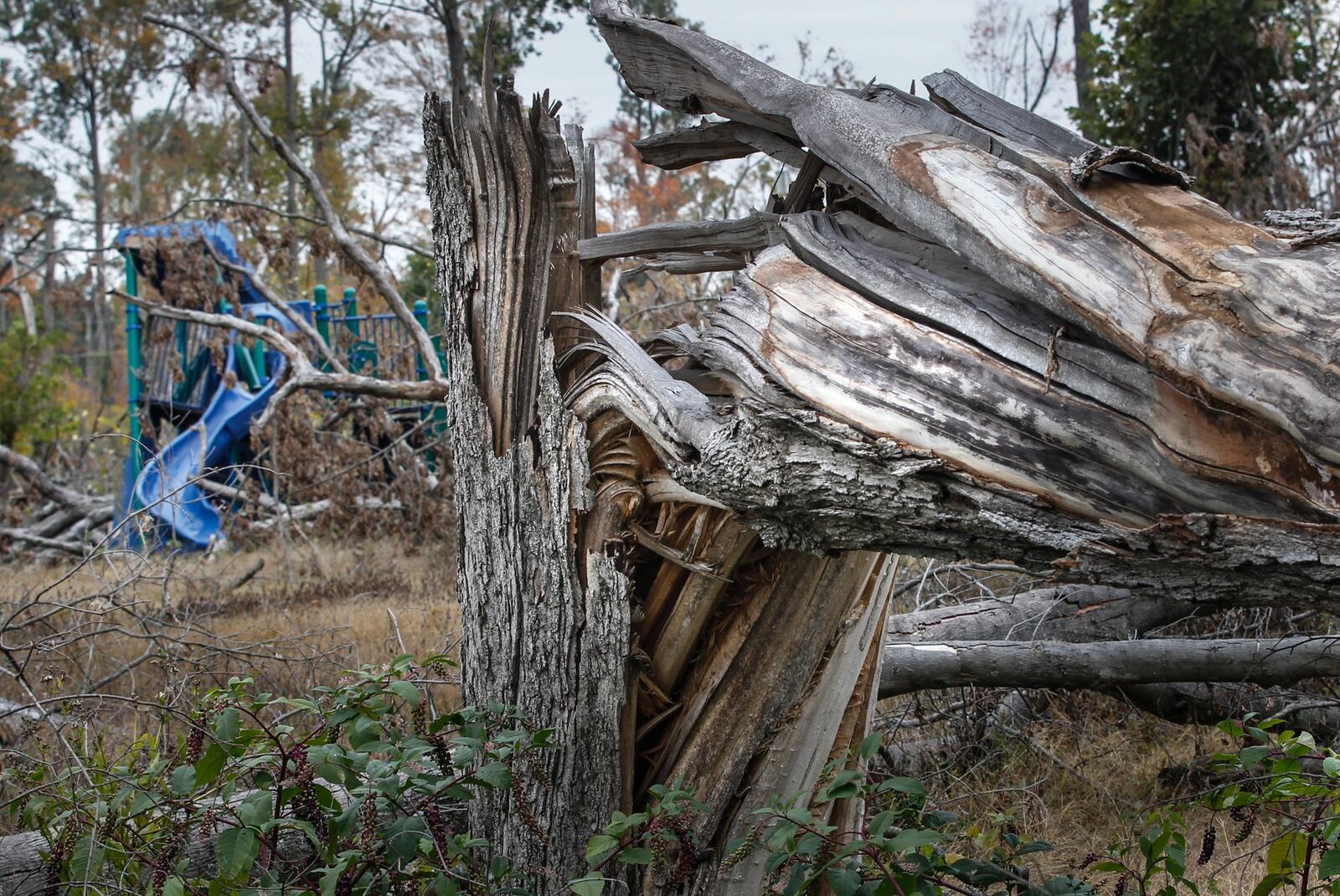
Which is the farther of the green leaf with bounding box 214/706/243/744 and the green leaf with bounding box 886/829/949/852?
the green leaf with bounding box 214/706/243/744

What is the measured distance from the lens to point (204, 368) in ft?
39.5

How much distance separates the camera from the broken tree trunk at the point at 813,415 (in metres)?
1.59

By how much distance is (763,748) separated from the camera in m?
2.74

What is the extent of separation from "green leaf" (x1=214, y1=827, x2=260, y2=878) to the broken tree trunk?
82 centimetres

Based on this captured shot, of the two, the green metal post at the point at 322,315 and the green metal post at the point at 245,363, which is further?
the green metal post at the point at 322,315

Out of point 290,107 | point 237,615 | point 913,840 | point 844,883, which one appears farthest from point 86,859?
point 290,107

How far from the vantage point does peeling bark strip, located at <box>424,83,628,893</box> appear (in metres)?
2.75

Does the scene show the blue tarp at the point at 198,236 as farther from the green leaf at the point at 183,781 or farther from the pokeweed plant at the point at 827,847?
the pokeweed plant at the point at 827,847

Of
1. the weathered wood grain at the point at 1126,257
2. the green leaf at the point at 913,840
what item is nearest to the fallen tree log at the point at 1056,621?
the green leaf at the point at 913,840

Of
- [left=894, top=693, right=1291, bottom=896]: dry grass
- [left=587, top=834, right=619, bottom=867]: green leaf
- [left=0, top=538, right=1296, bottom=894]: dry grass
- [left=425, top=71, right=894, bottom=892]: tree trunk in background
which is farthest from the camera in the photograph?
[left=0, top=538, right=1296, bottom=894]: dry grass

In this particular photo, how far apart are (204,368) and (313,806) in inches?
424

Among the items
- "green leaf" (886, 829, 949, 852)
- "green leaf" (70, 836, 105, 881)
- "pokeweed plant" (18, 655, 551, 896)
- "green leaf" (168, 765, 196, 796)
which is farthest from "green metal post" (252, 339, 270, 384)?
"green leaf" (886, 829, 949, 852)

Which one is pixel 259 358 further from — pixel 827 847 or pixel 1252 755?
pixel 1252 755

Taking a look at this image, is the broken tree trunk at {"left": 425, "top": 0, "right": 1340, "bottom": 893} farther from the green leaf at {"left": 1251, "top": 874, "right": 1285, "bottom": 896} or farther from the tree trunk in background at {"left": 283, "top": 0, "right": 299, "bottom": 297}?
the tree trunk in background at {"left": 283, "top": 0, "right": 299, "bottom": 297}
